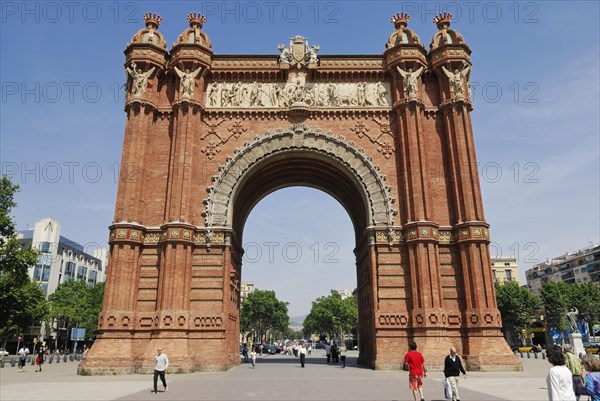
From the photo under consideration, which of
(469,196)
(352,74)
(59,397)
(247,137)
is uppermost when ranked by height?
(352,74)

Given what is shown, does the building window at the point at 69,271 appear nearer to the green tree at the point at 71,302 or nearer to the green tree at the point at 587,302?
the green tree at the point at 71,302

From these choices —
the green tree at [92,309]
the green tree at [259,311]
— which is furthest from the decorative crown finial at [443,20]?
the green tree at [259,311]

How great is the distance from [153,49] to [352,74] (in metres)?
13.3

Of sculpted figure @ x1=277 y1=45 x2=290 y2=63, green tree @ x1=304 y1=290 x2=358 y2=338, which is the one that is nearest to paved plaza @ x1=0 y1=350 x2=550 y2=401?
sculpted figure @ x1=277 y1=45 x2=290 y2=63

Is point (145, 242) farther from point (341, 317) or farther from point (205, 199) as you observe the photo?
point (341, 317)

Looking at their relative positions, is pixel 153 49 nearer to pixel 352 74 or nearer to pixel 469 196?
→ pixel 352 74

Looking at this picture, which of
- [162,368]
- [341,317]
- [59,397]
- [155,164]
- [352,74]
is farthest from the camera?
[341,317]

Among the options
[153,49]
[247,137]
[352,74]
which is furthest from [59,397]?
[352,74]

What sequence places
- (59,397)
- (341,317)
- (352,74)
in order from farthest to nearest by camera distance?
(341,317), (352,74), (59,397)

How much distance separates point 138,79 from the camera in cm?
2708

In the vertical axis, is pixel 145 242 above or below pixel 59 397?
above

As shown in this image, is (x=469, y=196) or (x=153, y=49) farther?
(x=153, y=49)

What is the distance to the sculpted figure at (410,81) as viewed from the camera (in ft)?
89.5

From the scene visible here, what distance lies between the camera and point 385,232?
25.8 m
